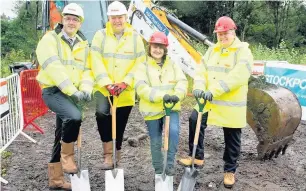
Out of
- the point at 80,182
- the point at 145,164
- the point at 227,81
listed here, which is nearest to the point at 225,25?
the point at 227,81

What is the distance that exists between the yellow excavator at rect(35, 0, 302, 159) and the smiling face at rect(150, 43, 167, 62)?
187 cm

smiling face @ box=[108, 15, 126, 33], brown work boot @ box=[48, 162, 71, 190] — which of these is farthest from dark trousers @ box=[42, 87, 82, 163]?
smiling face @ box=[108, 15, 126, 33]

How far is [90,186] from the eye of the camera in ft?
15.5

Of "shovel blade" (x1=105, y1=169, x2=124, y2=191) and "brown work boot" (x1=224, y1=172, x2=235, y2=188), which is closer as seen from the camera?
"shovel blade" (x1=105, y1=169, x2=124, y2=191)

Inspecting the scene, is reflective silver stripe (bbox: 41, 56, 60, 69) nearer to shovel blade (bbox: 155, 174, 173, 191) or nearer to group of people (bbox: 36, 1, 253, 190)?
group of people (bbox: 36, 1, 253, 190)

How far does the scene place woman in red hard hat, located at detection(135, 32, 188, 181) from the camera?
4.28m

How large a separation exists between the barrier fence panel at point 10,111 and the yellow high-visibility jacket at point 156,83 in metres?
2.26

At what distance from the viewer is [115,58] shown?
14.8 feet

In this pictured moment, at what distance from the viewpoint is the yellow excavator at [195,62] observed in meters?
5.50

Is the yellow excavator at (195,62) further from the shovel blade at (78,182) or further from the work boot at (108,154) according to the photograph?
the shovel blade at (78,182)

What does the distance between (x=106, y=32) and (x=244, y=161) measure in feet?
8.96

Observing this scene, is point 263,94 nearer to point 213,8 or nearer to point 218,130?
point 218,130

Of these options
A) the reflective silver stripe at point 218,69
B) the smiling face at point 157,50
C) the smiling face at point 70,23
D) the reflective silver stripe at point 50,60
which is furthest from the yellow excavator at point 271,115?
the reflective silver stripe at point 50,60

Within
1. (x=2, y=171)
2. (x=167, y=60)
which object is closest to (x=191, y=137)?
(x=167, y=60)
